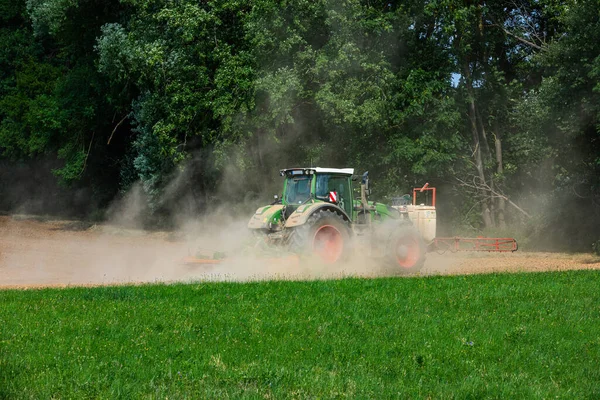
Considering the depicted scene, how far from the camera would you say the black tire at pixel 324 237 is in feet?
49.8

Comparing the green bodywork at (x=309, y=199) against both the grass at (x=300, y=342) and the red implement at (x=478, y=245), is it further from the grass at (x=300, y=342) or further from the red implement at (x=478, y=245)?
the red implement at (x=478, y=245)

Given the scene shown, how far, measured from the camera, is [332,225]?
15695mm

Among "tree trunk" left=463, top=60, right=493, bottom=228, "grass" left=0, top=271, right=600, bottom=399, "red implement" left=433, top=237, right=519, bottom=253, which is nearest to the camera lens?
"grass" left=0, top=271, right=600, bottom=399

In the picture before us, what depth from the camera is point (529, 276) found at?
14.3m

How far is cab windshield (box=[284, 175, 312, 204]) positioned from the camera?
16.5 m

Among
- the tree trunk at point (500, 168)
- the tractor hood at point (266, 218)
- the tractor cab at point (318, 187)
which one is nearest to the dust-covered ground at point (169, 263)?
the tractor hood at point (266, 218)

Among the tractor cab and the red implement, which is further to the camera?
the red implement

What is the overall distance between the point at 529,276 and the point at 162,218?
833 inches

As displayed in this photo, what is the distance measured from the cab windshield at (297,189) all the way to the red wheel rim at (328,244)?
106 centimetres

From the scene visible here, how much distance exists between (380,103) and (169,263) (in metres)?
10.8

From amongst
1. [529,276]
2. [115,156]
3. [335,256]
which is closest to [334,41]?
[335,256]

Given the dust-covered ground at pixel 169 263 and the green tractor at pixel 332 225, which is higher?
the green tractor at pixel 332 225

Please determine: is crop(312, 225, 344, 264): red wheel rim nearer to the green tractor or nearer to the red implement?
the green tractor

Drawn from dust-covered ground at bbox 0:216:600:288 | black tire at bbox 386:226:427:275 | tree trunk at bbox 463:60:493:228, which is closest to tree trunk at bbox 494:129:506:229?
tree trunk at bbox 463:60:493:228
